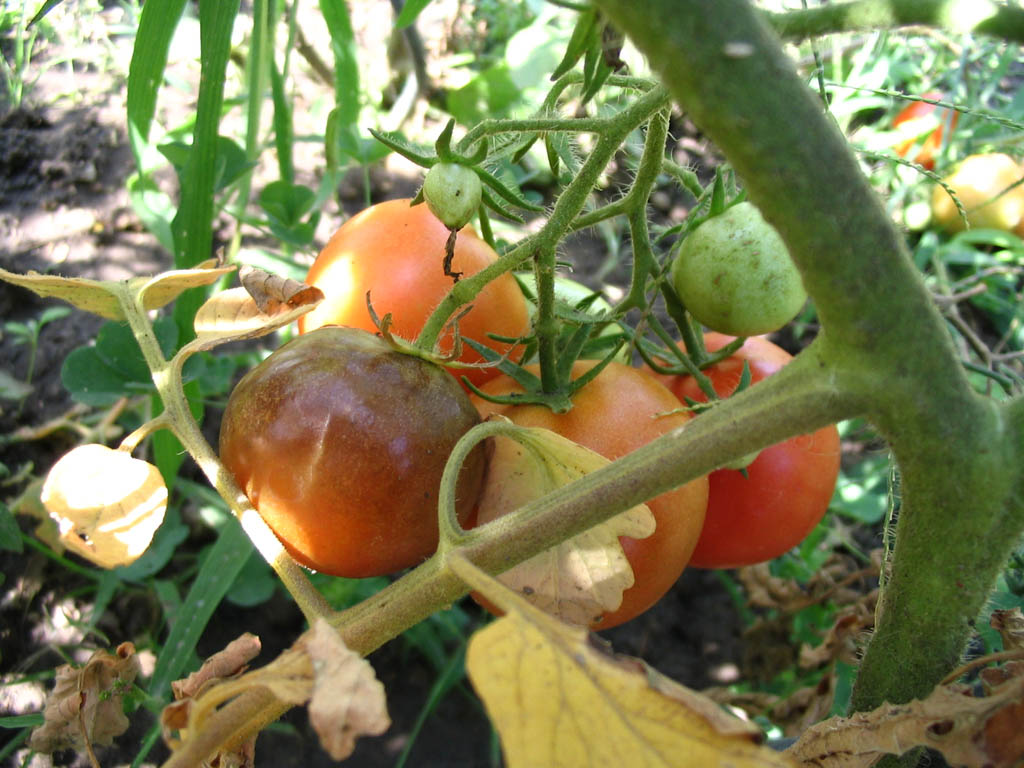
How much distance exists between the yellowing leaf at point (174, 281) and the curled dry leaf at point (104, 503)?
6.4 inches

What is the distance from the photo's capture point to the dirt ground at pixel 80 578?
1186 millimetres

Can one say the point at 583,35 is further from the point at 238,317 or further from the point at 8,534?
the point at 8,534

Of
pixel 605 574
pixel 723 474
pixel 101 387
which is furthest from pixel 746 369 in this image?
pixel 101 387

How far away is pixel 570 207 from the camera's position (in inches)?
26.8

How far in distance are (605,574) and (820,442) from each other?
44 cm

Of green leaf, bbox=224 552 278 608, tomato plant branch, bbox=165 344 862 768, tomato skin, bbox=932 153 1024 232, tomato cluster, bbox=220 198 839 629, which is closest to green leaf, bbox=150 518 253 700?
green leaf, bbox=224 552 278 608

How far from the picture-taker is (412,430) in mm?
654

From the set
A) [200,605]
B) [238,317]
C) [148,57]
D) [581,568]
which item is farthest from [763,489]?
[148,57]

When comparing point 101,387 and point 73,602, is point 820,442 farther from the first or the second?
point 73,602

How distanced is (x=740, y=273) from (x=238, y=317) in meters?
0.48

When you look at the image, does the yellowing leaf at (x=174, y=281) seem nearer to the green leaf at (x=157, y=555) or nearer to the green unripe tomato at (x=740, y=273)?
the green unripe tomato at (x=740, y=273)

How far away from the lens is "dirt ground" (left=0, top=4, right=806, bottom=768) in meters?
1.19

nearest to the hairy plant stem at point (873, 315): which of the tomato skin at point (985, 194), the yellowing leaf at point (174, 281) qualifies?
the yellowing leaf at point (174, 281)

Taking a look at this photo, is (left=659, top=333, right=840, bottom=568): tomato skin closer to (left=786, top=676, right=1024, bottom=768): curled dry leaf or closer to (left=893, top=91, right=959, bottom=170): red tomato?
(left=786, top=676, right=1024, bottom=768): curled dry leaf
